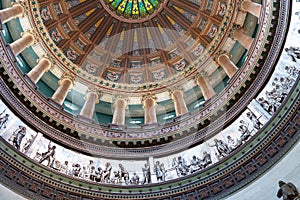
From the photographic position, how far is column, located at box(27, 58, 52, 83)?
62.1 ft

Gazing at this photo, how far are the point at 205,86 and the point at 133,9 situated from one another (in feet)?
30.1

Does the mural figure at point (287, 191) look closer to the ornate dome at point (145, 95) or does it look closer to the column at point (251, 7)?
the ornate dome at point (145, 95)

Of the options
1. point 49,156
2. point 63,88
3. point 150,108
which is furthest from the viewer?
point 150,108

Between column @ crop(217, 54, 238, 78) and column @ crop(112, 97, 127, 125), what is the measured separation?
5.69 meters

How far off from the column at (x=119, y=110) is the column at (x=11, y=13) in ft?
22.7

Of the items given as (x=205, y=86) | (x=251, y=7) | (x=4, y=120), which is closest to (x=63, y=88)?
(x=4, y=120)

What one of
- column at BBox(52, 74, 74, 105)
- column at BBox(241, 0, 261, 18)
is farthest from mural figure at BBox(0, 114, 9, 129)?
column at BBox(241, 0, 261, 18)

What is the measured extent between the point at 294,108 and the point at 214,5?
12561mm

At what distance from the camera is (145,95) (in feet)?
72.6

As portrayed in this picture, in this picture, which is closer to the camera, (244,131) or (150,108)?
(244,131)

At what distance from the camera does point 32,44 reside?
21.0m

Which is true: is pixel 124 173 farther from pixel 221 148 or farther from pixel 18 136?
pixel 18 136

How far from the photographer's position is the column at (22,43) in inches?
733

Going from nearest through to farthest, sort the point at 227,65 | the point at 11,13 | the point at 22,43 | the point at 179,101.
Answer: the point at 11,13 < the point at 22,43 < the point at 227,65 < the point at 179,101
